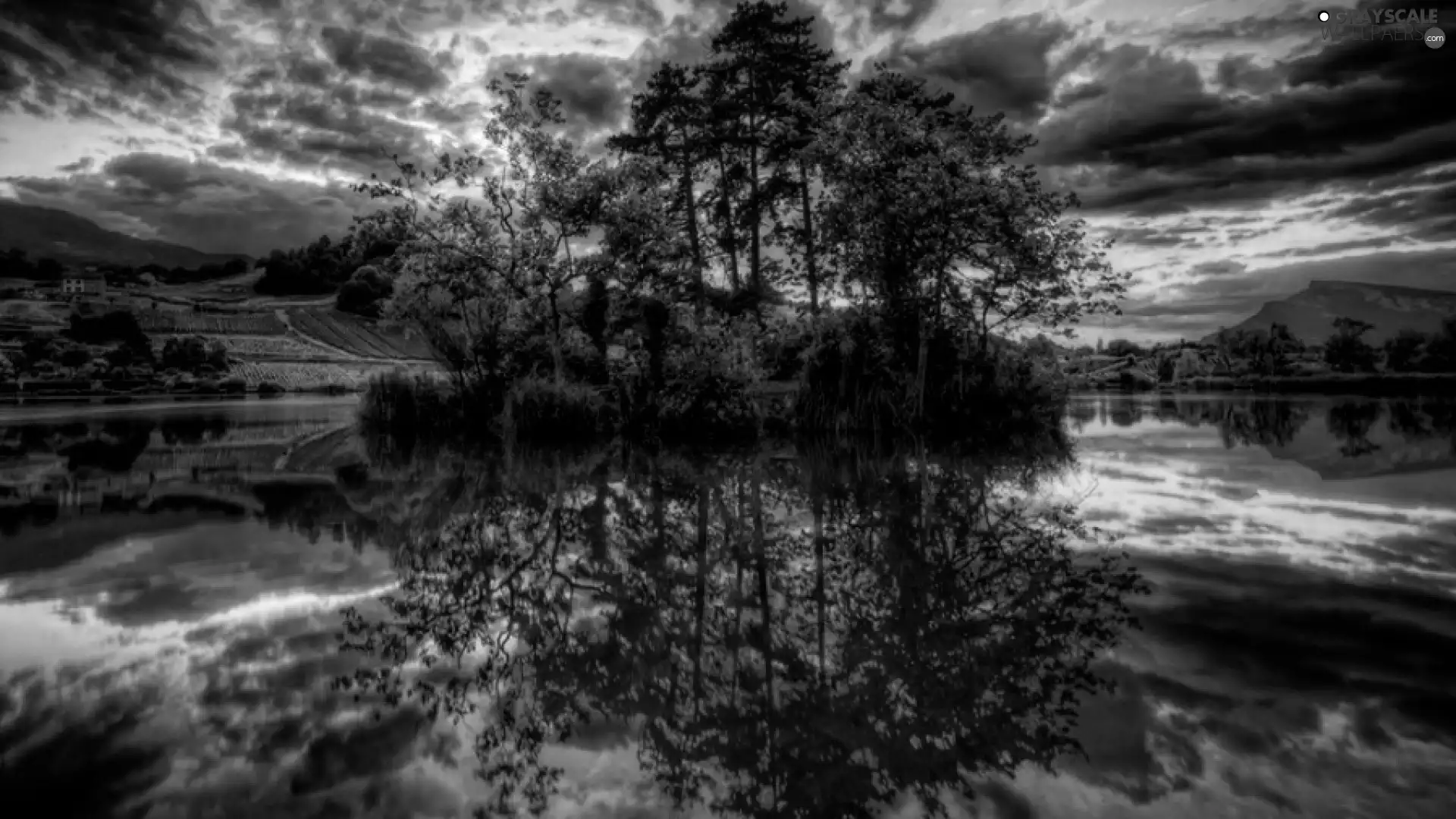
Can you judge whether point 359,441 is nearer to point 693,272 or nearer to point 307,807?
point 693,272

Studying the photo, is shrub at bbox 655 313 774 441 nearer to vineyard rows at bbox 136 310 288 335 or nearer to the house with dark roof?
vineyard rows at bbox 136 310 288 335

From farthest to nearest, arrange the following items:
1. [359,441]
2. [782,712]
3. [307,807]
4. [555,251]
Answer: [555,251], [359,441], [782,712], [307,807]

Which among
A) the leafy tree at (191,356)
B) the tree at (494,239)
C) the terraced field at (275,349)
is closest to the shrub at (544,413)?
the tree at (494,239)

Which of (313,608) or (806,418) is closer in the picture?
(313,608)

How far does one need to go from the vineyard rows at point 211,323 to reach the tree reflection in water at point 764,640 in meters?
105

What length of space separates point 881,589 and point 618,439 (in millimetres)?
14121

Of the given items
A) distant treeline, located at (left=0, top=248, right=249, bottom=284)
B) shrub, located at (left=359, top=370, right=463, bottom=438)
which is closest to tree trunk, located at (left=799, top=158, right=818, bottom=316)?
shrub, located at (left=359, top=370, right=463, bottom=438)

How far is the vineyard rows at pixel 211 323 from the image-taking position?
91750 mm

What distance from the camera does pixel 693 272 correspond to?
23.7 metres

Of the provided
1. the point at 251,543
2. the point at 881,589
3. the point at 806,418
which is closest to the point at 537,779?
the point at 881,589

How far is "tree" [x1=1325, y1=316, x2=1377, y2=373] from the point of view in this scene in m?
54.2

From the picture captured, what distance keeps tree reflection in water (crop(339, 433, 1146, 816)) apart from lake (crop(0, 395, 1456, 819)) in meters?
0.02

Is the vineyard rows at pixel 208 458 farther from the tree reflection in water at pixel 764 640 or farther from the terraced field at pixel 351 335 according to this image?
the terraced field at pixel 351 335

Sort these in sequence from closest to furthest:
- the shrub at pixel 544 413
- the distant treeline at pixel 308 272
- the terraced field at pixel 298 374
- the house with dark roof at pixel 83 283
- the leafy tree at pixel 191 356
Result: the shrub at pixel 544 413 → the leafy tree at pixel 191 356 → the terraced field at pixel 298 374 → the house with dark roof at pixel 83 283 → the distant treeline at pixel 308 272
